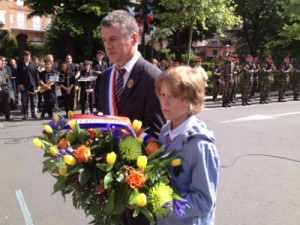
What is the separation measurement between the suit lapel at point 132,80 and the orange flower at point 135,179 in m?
0.73

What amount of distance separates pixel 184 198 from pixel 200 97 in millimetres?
497

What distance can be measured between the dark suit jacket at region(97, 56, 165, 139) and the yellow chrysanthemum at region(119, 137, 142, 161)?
0.45 m

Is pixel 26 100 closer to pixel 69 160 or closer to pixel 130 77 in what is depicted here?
pixel 130 77

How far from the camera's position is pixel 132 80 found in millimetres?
2230

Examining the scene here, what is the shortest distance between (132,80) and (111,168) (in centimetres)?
73

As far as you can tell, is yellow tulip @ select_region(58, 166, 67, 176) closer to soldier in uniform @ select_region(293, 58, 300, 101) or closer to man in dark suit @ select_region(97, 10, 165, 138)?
man in dark suit @ select_region(97, 10, 165, 138)

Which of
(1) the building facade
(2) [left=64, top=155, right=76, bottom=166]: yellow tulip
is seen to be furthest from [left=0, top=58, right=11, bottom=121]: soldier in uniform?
(1) the building facade

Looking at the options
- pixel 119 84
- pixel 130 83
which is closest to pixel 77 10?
pixel 119 84

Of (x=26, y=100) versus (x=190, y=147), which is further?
(x=26, y=100)

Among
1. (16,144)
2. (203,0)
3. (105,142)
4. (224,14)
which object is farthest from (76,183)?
(224,14)

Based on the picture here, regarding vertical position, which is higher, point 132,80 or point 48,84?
point 132,80

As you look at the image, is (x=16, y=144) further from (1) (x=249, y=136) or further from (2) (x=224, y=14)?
(2) (x=224, y=14)

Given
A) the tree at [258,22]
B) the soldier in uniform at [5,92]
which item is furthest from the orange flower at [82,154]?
the tree at [258,22]

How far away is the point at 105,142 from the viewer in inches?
68.6
